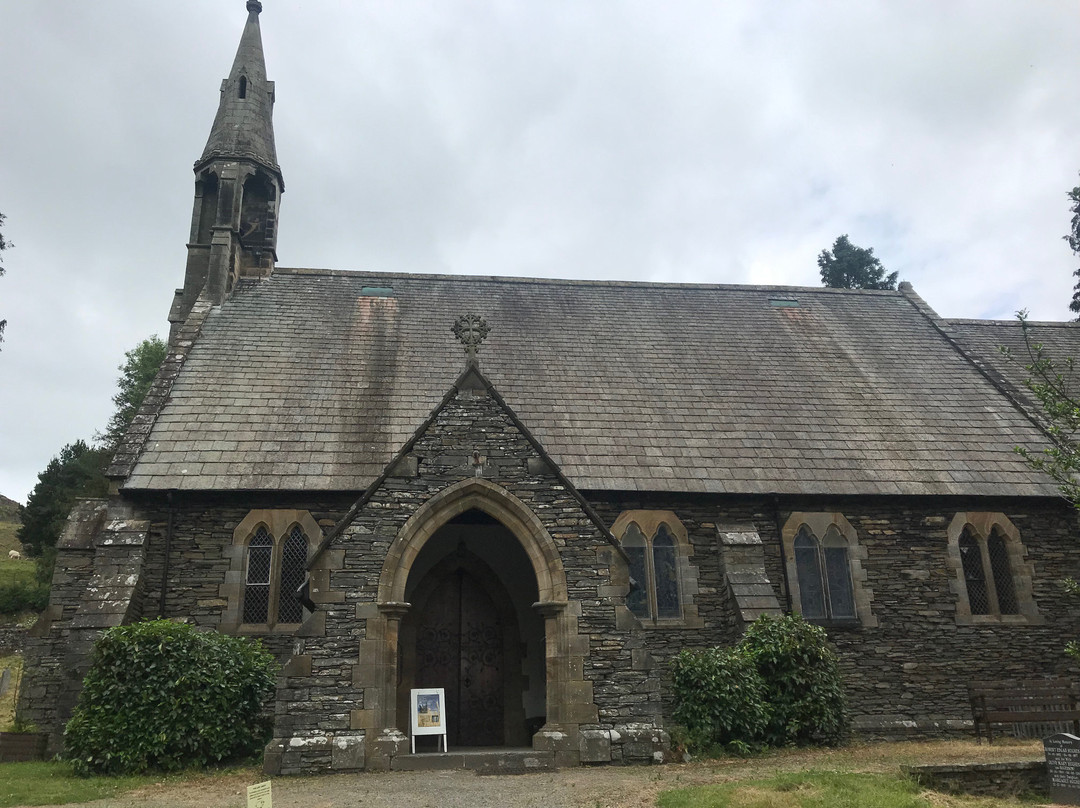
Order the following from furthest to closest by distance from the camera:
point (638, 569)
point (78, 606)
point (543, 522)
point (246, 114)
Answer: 1. point (246, 114)
2. point (638, 569)
3. point (78, 606)
4. point (543, 522)

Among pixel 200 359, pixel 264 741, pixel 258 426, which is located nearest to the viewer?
pixel 264 741

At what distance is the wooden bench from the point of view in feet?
40.3

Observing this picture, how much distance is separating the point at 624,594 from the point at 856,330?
13981 millimetres

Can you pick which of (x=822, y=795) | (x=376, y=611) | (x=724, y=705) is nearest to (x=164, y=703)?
(x=376, y=611)

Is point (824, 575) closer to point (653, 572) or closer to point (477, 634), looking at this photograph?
point (653, 572)

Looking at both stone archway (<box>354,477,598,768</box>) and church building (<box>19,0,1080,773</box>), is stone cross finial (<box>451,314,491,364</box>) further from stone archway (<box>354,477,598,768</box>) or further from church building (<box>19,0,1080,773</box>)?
stone archway (<box>354,477,598,768</box>)

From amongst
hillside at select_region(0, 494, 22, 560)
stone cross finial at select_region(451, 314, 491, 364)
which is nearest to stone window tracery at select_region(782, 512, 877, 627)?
stone cross finial at select_region(451, 314, 491, 364)

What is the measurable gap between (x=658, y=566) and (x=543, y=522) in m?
4.73

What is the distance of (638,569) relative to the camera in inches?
609

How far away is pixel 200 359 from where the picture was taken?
59.7ft

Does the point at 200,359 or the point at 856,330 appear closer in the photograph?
the point at 200,359

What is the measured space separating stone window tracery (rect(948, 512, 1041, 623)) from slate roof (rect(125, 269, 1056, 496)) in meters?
0.81

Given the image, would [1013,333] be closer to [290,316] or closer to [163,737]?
[290,316]

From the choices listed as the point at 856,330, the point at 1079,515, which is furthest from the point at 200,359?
the point at 1079,515
